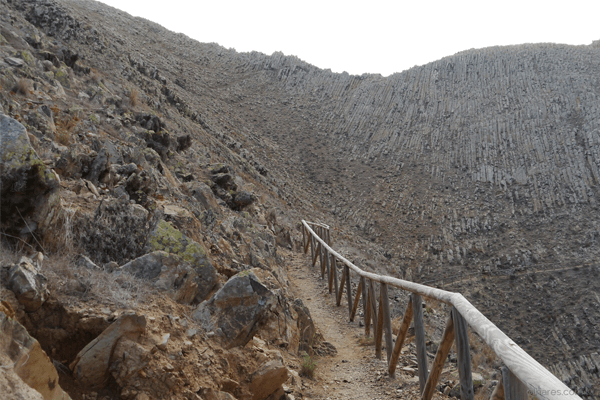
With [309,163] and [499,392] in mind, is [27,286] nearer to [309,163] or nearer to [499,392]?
[499,392]

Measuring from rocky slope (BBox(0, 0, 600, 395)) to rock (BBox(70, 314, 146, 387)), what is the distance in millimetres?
970

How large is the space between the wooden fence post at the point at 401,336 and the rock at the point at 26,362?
9.06 feet

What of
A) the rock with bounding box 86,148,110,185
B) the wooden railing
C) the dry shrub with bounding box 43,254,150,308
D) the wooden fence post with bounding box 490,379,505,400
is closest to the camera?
the wooden railing

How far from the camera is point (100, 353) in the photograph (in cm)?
244

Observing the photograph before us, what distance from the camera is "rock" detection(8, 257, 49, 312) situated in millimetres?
2334

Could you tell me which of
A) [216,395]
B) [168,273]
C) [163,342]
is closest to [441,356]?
[216,395]

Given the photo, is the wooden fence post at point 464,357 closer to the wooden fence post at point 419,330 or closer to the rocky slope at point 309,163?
the wooden fence post at point 419,330

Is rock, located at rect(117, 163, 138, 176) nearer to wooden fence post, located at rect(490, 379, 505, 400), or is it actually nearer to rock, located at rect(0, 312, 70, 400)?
rock, located at rect(0, 312, 70, 400)

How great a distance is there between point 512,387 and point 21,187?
150 inches

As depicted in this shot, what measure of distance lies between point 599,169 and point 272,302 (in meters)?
25.8

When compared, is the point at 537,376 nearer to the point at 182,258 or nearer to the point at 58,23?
the point at 182,258

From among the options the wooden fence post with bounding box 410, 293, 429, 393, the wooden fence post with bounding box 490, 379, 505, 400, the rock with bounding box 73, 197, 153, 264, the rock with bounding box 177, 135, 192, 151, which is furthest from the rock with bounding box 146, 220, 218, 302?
the rock with bounding box 177, 135, 192, 151

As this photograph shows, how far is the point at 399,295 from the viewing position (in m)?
11.5

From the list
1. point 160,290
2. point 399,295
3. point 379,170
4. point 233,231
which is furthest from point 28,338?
point 379,170
